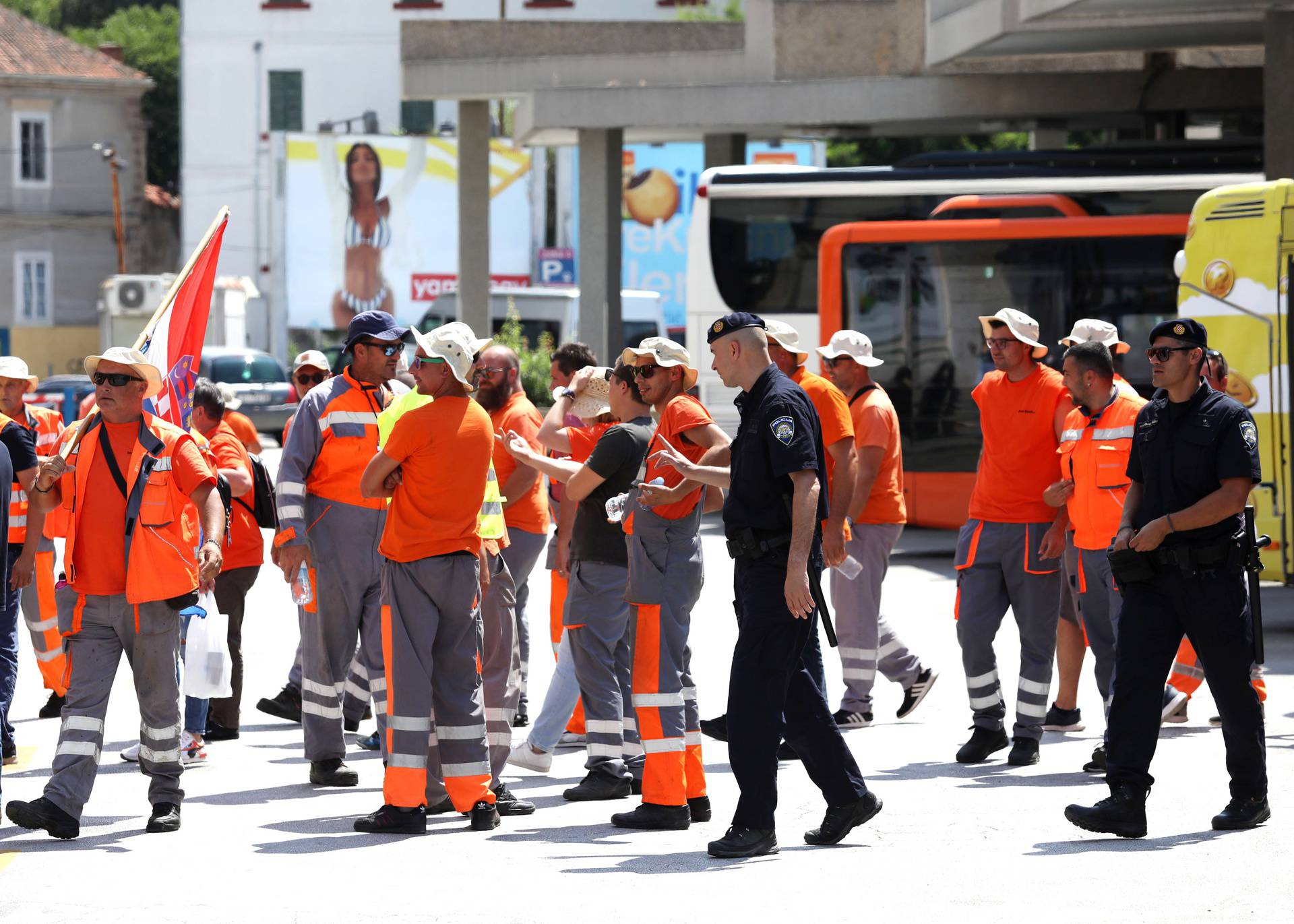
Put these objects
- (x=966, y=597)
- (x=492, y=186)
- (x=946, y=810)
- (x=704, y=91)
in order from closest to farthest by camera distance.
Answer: (x=946, y=810)
(x=966, y=597)
(x=704, y=91)
(x=492, y=186)

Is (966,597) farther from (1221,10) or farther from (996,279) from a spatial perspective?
(1221,10)

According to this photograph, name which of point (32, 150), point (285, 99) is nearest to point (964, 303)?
point (32, 150)

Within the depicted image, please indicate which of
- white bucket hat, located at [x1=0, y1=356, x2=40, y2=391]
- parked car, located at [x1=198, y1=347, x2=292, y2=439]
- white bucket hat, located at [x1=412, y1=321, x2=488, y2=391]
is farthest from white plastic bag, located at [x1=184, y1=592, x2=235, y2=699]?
parked car, located at [x1=198, y1=347, x2=292, y2=439]

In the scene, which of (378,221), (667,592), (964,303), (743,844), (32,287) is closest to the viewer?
(743,844)

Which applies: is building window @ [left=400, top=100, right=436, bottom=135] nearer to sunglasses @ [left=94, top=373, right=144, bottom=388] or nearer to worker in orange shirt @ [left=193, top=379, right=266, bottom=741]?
worker in orange shirt @ [left=193, top=379, right=266, bottom=741]

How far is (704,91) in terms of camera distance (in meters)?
28.0

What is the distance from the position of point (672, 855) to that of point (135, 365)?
8.97 ft

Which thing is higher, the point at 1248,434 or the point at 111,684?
the point at 1248,434

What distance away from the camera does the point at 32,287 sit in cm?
5703

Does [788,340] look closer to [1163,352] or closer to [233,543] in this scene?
[1163,352]

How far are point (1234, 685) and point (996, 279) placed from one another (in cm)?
1201

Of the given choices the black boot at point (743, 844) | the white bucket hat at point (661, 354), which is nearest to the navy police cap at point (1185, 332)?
the white bucket hat at point (661, 354)

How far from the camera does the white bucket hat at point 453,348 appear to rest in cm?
711

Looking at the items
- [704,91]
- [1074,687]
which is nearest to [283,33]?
[704,91]
